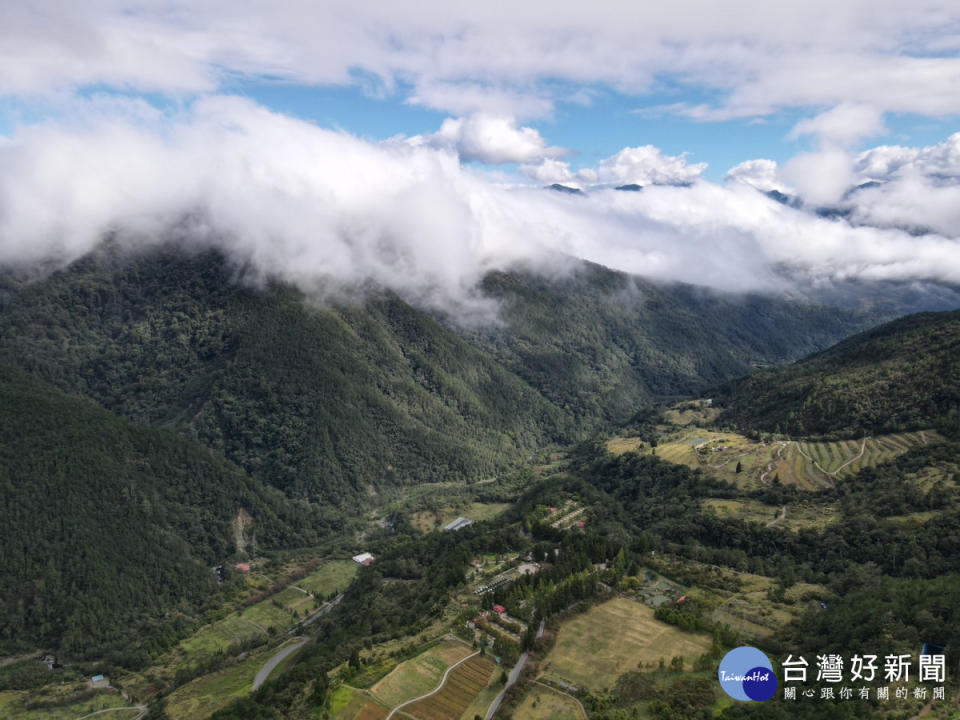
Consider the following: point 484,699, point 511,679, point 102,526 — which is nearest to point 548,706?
point 511,679

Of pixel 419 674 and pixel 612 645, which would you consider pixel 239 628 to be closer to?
pixel 419 674

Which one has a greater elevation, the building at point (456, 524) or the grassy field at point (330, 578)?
the building at point (456, 524)

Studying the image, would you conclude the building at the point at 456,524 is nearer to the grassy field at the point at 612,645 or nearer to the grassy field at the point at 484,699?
the grassy field at the point at 612,645

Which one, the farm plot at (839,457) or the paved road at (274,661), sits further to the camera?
the farm plot at (839,457)

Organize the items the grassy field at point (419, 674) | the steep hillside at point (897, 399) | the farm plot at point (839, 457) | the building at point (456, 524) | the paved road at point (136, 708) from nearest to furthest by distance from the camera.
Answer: the grassy field at point (419, 674), the paved road at point (136, 708), the farm plot at point (839, 457), the steep hillside at point (897, 399), the building at point (456, 524)

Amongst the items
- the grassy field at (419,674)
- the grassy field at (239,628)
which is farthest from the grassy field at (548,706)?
the grassy field at (239,628)

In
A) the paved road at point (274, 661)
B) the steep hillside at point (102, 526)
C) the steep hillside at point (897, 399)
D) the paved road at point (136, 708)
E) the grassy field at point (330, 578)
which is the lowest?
the paved road at point (136, 708)
